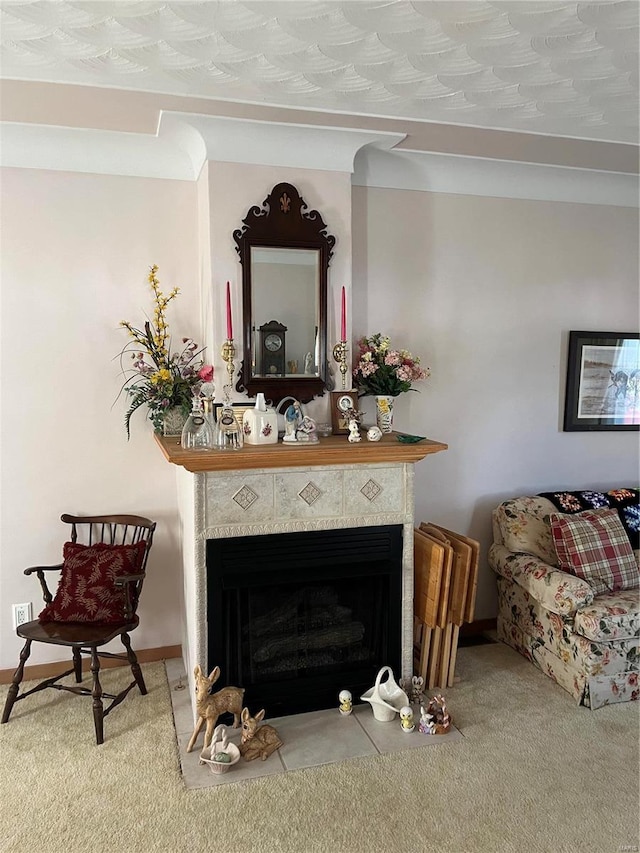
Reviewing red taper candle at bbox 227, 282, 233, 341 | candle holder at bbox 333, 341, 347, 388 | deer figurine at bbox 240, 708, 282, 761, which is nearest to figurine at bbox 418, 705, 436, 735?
deer figurine at bbox 240, 708, 282, 761

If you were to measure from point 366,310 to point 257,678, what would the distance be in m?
1.95

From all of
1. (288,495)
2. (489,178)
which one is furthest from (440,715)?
(489,178)

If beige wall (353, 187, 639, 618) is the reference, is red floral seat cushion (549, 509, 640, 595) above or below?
below

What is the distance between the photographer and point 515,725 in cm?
268

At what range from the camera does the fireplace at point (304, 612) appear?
8.68 feet

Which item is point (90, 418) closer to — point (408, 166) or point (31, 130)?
point (31, 130)

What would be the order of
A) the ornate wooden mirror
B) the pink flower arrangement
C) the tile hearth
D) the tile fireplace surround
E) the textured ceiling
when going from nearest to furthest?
the textured ceiling < the tile hearth < the tile fireplace surround < the ornate wooden mirror < the pink flower arrangement

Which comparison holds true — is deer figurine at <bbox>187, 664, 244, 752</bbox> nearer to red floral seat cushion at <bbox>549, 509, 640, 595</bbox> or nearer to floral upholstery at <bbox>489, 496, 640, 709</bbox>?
floral upholstery at <bbox>489, 496, 640, 709</bbox>

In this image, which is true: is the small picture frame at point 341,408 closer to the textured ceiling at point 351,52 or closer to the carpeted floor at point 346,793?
the textured ceiling at point 351,52

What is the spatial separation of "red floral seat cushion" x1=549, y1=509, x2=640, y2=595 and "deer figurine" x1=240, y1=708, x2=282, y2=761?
1686 millimetres

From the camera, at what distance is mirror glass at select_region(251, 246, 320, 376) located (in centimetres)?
296

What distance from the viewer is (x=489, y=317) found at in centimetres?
359

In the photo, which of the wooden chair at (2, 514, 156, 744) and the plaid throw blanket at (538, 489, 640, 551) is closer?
the wooden chair at (2, 514, 156, 744)

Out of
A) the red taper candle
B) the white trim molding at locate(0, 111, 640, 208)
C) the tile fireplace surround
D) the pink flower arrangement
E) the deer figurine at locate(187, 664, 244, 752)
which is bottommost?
the deer figurine at locate(187, 664, 244, 752)
